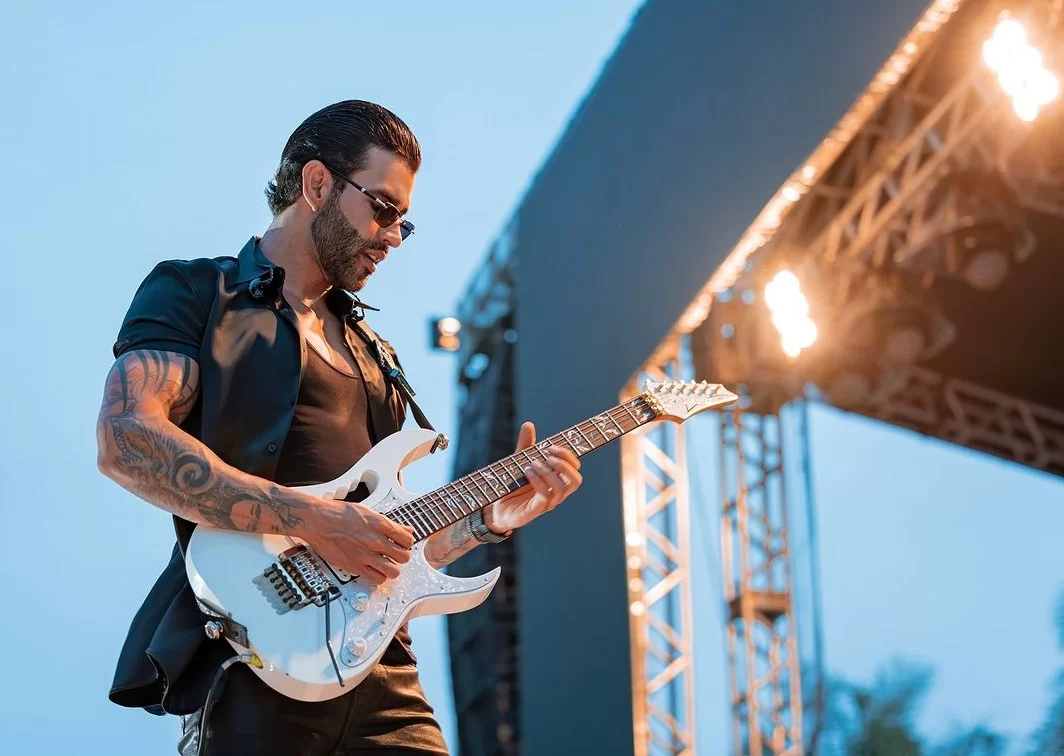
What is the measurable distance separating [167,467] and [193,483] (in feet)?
0.16

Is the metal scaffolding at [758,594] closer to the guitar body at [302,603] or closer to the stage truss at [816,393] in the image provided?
the stage truss at [816,393]

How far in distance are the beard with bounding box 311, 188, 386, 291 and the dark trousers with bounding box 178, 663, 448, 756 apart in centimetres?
75

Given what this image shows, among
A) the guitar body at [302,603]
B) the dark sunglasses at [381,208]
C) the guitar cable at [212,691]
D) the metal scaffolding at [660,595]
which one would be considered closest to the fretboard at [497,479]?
the guitar body at [302,603]

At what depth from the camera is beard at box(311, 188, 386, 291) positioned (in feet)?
8.04

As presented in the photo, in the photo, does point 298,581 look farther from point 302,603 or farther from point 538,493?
point 538,493

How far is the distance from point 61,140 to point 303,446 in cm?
715

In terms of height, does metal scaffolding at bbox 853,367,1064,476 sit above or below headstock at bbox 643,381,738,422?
above

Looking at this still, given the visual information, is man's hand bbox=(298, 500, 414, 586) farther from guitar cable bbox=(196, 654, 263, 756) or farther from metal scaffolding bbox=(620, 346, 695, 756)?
metal scaffolding bbox=(620, 346, 695, 756)

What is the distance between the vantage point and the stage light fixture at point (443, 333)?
1099 centimetres

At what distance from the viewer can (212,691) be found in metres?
2.02

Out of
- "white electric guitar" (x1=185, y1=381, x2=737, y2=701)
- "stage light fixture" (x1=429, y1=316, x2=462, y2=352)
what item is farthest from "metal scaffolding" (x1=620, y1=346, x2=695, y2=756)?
"white electric guitar" (x1=185, y1=381, x2=737, y2=701)

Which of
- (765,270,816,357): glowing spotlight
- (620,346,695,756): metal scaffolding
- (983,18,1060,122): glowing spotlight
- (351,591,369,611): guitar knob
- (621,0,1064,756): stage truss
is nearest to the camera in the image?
(351,591,369,611): guitar knob

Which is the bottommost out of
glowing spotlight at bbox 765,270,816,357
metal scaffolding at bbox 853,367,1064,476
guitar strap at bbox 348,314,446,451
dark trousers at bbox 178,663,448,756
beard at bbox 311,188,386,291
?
dark trousers at bbox 178,663,448,756

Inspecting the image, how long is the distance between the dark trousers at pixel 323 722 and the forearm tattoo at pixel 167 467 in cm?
26
